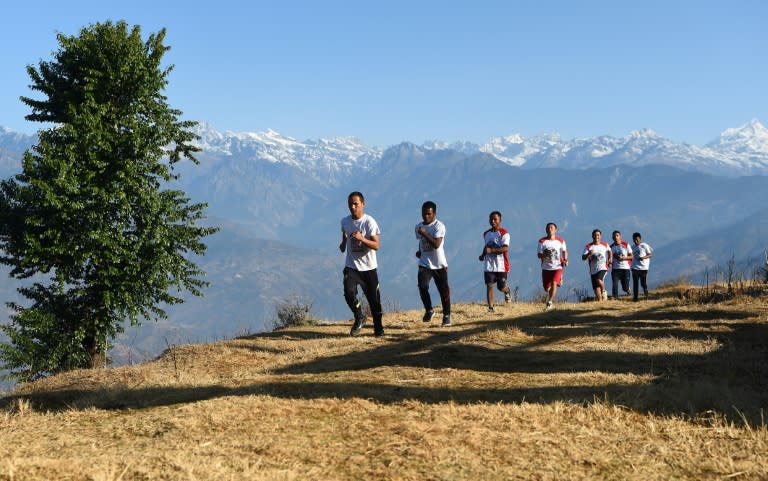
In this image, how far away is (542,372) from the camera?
703cm

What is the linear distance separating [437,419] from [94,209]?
506 inches

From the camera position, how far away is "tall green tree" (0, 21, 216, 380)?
15219 millimetres

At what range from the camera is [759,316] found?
1071 cm

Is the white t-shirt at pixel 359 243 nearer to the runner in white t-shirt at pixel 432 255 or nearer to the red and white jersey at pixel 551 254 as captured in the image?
the runner in white t-shirt at pixel 432 255

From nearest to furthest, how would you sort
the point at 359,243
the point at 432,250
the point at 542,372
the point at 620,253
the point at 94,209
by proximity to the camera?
the point at 542,372, the point at 359,243, the point at 432,250, the point at 94,209, the point at 620,253

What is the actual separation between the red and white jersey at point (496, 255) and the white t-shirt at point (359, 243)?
5355mm

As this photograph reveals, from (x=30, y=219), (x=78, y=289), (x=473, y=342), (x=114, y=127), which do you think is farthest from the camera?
(x=114, y=127)

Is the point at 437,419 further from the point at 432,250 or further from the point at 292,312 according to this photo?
the point at 292,312

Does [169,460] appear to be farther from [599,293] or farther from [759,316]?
[599,293]

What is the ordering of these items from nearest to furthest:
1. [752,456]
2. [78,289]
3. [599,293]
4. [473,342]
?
[752,456]
[473,342]
[78,289]
[599,293]

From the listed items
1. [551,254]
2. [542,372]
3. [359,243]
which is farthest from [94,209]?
[542,372]

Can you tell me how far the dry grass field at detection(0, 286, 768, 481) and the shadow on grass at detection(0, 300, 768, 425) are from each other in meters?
0.03

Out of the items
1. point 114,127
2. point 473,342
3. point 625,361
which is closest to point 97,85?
point 114,127

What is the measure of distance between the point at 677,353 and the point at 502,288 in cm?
876
